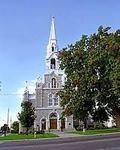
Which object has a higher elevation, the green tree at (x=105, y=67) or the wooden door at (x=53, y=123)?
the green tree at (x=105, y=67)

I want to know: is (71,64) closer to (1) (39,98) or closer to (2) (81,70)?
(2) (81,70)

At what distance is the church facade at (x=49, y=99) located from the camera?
264 feet

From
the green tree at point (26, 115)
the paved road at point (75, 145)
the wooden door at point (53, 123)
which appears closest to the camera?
the paved road at point (75, 145)

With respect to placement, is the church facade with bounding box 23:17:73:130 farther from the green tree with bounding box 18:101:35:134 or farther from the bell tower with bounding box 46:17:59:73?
the green tree with bounding box 18:101:35:134

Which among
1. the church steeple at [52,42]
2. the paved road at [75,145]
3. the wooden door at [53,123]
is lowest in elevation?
the paved road at [75,145]

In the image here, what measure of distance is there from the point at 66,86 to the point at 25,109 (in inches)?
461

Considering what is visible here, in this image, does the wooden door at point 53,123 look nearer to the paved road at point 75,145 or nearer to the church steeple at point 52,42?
the church steeple at point 52,42

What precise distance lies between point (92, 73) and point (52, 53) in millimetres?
36737

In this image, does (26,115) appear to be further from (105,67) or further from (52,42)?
(52,42)

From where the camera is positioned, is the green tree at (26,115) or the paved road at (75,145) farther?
the green tree at (26,115)

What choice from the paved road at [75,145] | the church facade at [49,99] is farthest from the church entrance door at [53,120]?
the paved road at [75,145]

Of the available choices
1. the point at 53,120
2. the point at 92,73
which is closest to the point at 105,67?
the point at 92,73

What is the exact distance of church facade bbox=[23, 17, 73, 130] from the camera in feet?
264

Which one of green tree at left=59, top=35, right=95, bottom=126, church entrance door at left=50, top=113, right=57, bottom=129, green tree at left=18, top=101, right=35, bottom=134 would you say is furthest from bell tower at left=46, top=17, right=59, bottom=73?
green tree at left=59, top=35, right=95, bottom=126
